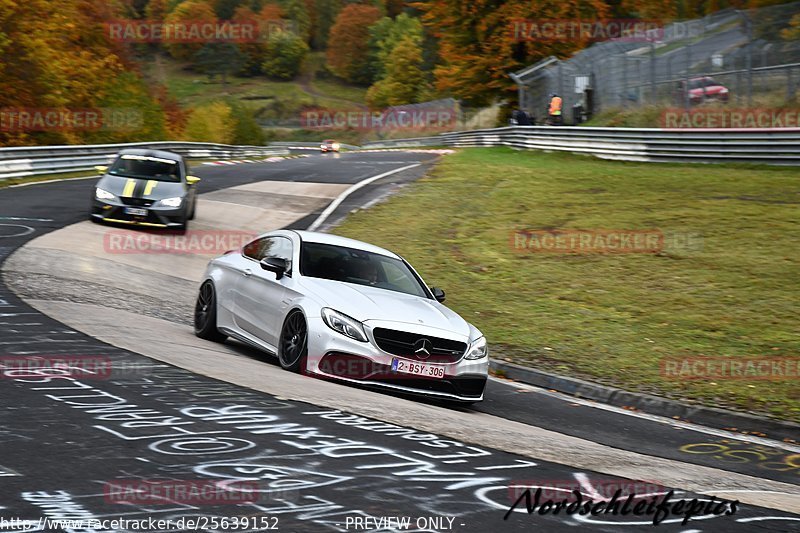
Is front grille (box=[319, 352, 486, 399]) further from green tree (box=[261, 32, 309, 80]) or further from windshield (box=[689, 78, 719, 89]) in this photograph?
green tree (box=[261, 32, 309, 80])

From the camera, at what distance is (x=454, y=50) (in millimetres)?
56875

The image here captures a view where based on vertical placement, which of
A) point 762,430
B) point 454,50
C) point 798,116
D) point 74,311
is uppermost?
point 454,50

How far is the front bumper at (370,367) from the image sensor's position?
9.27 meters

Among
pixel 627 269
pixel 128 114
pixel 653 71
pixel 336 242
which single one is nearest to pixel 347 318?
pixel 336 242

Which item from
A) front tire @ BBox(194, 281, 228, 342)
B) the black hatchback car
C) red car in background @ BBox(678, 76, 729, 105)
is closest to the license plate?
front tire @ BBox(194, 281, 228, 342)

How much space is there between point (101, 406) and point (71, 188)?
72.3ft

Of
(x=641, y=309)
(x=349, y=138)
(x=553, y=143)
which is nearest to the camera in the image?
(x=641, y=309)

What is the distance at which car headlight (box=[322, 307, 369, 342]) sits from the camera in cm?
930

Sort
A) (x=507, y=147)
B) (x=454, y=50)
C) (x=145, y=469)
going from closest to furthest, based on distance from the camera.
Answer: (x=145, y=469) < (x=507, y=147) < (x=454, y=50)

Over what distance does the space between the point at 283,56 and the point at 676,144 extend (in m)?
Result: 168

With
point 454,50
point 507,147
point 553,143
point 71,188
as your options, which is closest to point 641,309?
point 71,188

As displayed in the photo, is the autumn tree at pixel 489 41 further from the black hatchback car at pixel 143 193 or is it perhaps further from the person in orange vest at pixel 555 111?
the black hatchback car at pixel 143 193

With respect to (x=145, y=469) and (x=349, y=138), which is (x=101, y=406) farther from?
(x=349, y=138)

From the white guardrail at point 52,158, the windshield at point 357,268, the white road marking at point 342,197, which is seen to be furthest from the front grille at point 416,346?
the white guardrail at point 52,158
